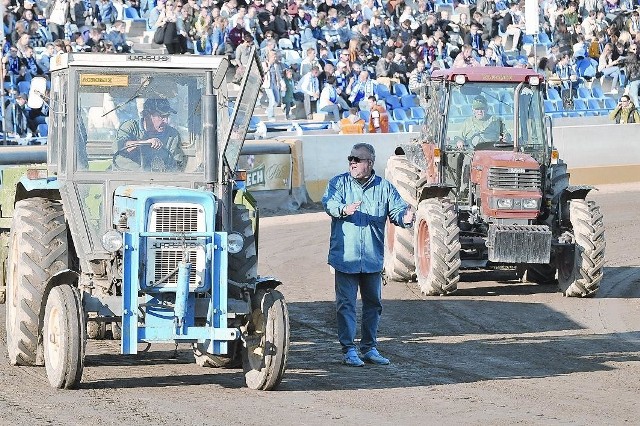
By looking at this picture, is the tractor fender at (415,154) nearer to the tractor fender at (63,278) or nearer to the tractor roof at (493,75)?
the tractor roof at (493,75)

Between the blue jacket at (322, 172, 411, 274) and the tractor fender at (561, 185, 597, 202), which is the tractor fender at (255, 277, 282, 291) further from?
the tractor fender at (561, 185, 597, 202)

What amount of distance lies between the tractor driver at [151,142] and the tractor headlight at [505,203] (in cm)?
567

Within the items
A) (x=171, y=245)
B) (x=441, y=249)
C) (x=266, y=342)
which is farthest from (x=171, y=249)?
(x=441, y=249)

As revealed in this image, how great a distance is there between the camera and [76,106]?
9547mm

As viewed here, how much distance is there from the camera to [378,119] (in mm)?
24781

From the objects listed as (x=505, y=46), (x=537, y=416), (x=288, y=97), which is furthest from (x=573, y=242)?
(x=505, y=46)

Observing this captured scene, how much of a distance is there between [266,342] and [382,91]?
19.1 meters

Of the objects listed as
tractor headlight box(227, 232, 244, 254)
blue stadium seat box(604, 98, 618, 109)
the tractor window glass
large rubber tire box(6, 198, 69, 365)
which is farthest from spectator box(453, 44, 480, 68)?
tractor headlight box(227, 232, 244, 254)

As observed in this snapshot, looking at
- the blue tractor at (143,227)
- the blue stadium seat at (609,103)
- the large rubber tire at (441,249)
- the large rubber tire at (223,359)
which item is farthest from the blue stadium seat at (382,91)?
the large rubber tire at (223,359)

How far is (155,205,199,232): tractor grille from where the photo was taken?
346 inches

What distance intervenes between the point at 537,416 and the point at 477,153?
7.17 m

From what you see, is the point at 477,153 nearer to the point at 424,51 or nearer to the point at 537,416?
the point at 537,416

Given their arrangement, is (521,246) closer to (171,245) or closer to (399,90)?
(171,245)

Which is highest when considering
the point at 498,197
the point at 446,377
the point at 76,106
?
the point at 76,106
